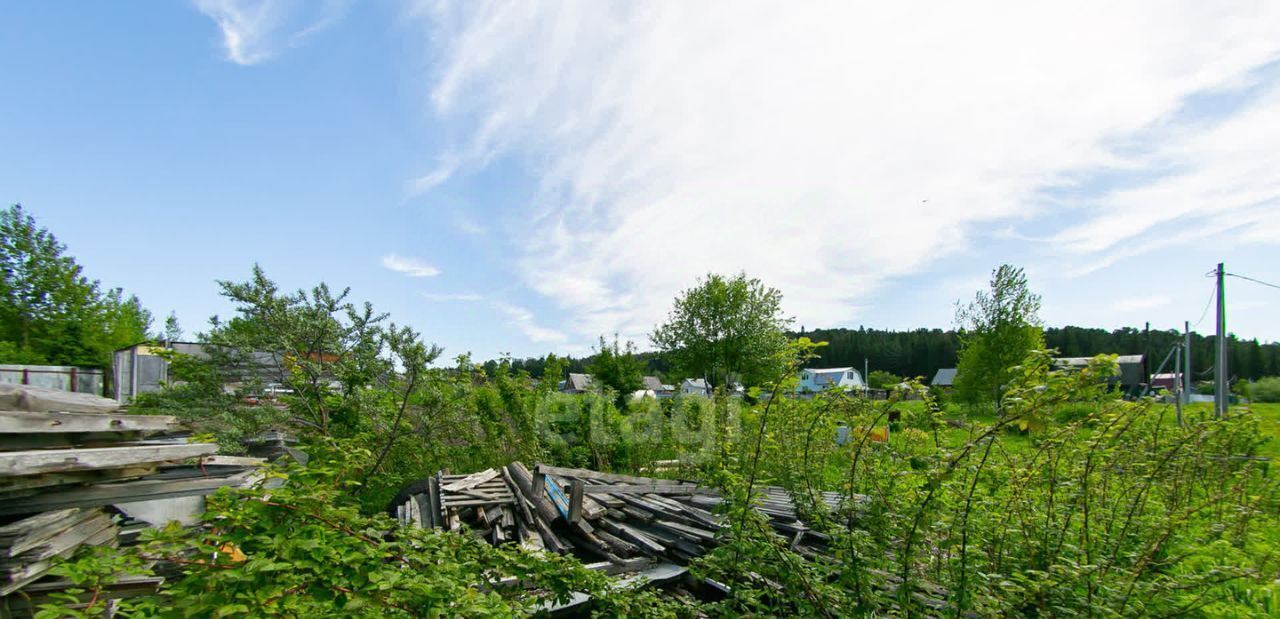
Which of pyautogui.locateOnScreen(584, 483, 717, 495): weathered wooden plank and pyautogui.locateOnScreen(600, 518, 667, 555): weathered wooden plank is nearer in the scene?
pyautogui.locateOnScreen(600, 518, 667, 555): weathered wooden plank

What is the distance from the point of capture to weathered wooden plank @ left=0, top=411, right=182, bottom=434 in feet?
7.81

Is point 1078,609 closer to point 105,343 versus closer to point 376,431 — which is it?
point 376,431

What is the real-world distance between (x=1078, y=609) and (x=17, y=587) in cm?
485

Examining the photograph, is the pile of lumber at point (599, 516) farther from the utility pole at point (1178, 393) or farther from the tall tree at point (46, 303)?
the tall tree at point (46, 303)

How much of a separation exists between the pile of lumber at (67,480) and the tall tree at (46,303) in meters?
18.1

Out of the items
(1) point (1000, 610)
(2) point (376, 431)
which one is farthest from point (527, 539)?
(1) point (1000, 610)

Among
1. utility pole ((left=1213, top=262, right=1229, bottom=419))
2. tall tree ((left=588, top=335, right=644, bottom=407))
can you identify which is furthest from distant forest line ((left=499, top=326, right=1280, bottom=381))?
utility pole ((left=1213, top=262, right=1229, bottom=419))

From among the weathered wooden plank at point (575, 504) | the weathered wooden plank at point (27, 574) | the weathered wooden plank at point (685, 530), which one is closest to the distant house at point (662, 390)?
the weathered wooden plank at point (685, 530)

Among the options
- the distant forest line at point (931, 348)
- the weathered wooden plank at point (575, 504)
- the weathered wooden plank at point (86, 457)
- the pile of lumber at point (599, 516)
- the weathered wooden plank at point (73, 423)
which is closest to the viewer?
the weathered wooden plank at point (86, 457)

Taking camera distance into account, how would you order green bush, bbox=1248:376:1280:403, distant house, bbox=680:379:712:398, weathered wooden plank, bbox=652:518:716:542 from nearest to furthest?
1. weathered wooden plank, bbox=652:518:716:542
2. distant house, bbox=680:379:712:398
3. green bush, bbox=1248:376:1280:403

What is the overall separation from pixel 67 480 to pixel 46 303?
66.8 ft

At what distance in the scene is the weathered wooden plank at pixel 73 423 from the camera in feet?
7.81

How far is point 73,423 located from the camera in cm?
277

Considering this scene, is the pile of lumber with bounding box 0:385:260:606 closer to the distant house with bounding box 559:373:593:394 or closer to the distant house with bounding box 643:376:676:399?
the distant house with bounding box 559:373:593:394
